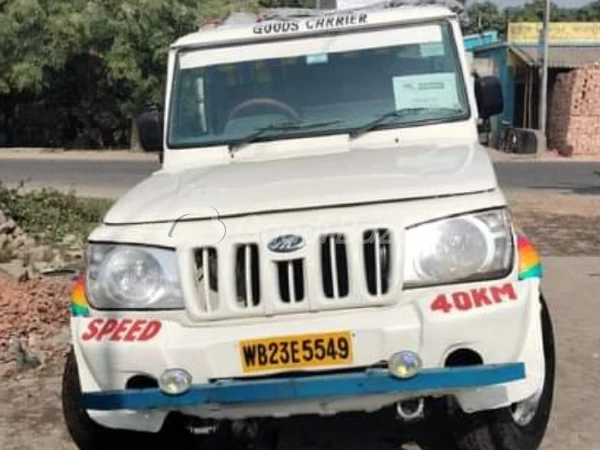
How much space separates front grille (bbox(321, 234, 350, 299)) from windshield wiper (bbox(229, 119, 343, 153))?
1644 millimetres

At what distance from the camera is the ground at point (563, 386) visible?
5.18 metres

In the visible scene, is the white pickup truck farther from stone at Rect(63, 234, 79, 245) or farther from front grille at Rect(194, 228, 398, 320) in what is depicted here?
stone at Rect(63, 234, 79, 245)

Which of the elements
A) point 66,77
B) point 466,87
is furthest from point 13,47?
point 466,87

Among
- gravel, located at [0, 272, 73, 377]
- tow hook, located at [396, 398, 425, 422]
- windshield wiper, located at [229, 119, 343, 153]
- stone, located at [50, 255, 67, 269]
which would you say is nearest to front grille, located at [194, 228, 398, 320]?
tow hook, located at [396, 398, 425, 422]

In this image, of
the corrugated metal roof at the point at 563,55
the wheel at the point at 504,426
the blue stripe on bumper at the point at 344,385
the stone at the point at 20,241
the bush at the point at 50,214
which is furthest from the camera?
the corrugated metal roof at the point at 563,55

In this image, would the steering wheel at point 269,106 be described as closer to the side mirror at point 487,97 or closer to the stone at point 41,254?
the side mirror at point 487,97

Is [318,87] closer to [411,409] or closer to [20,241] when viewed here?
[411,409]

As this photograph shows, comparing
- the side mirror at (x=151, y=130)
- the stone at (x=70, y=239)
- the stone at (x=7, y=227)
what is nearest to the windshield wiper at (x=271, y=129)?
the side mirror at (x=151, y=130)

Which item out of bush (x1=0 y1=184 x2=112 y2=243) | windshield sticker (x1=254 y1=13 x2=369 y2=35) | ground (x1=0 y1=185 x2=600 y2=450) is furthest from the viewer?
bush (x1=0 y1=184 x2=112 y2=243)

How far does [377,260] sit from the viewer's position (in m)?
3.84

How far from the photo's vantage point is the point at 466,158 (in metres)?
4.62

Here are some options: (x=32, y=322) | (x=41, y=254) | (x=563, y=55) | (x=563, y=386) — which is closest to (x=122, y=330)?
(x=563, y=386)

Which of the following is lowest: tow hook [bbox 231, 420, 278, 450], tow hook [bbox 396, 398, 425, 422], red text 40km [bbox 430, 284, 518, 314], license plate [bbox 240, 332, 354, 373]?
tow hook [bbox 231, 420, 278, 450]

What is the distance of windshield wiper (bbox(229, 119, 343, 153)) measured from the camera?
17.7 feet
